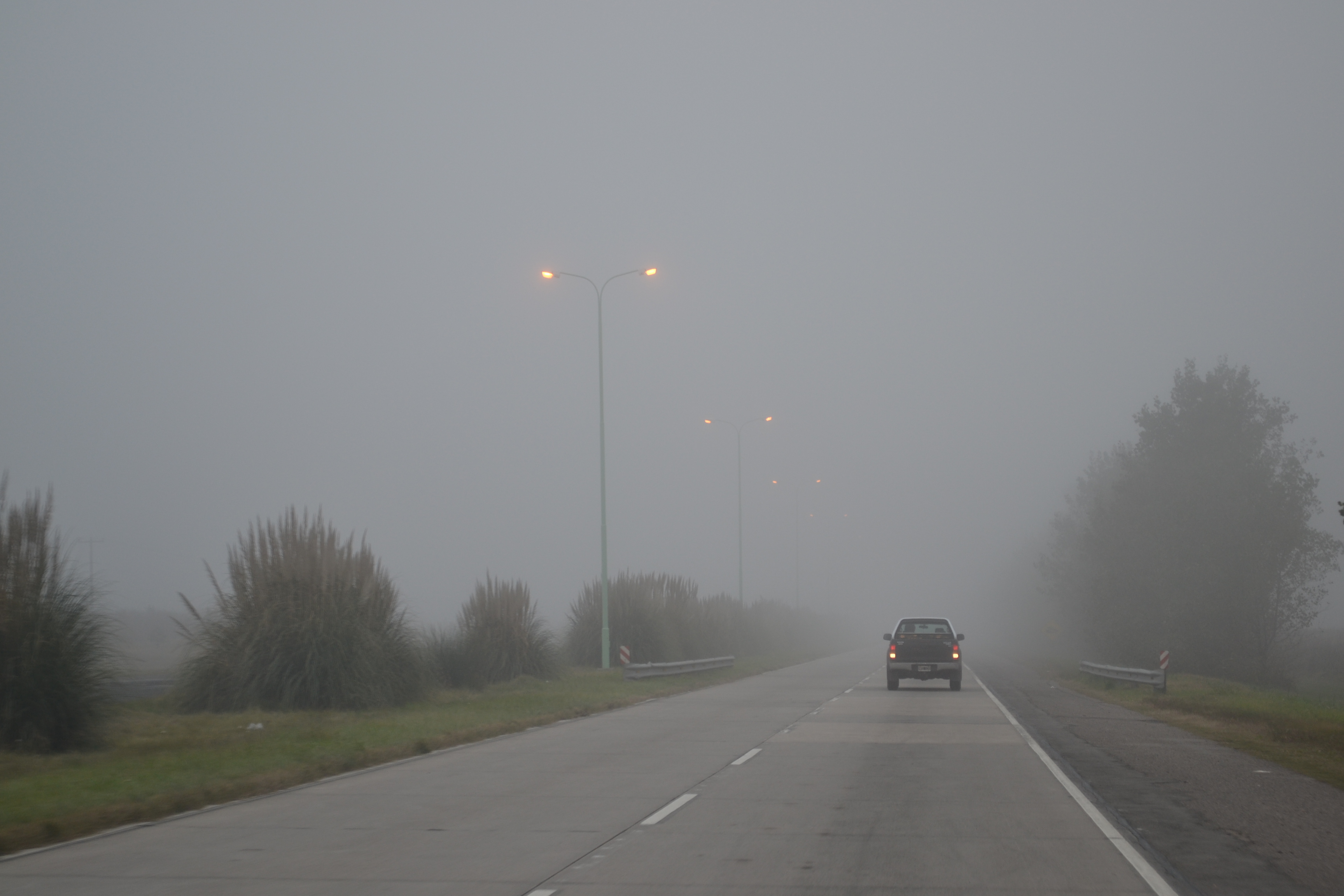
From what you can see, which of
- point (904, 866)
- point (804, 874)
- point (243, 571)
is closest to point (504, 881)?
point (804, 874)

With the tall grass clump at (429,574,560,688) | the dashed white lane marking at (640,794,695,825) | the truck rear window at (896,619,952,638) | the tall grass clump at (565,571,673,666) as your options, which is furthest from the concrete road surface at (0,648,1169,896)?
the tall grass clump at (565,571,673,666)

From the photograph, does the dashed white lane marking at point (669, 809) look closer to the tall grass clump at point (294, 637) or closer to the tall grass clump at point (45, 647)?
the tall grass clump at point (45, 647)

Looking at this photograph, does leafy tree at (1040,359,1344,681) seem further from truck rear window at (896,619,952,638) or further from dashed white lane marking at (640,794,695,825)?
dashed white lane marking at (640,794,695,825)

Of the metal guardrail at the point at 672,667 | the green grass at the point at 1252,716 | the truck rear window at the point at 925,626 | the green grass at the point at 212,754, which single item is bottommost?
the green grass at the point at 1252,716

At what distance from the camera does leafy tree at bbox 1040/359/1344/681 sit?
4516 centimetres

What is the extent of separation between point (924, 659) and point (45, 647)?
838 inches

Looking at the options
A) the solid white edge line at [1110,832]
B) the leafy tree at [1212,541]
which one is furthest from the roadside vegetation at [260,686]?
the leafy tree at [1212,541]

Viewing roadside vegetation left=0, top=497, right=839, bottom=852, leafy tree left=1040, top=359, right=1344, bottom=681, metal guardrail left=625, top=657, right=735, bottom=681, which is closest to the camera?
roadside vegetation left=0, top=497, right=839, bottom=852

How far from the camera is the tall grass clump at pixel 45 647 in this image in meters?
13.7

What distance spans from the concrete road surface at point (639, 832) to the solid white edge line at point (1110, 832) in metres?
0.07

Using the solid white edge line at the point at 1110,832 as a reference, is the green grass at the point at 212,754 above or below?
above

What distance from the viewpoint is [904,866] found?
770 cm

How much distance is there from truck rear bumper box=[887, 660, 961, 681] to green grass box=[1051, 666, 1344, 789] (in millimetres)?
3631

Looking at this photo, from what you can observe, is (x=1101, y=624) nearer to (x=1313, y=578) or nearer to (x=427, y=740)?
(x=1313, y=578)
